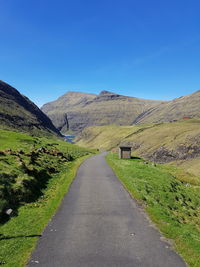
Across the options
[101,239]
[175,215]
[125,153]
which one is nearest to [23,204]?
[101,239]

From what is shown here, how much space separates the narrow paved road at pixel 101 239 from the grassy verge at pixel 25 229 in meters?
0.46

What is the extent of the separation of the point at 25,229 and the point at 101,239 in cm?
434

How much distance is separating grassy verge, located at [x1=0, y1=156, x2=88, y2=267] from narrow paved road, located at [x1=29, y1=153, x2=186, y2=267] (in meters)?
0.46

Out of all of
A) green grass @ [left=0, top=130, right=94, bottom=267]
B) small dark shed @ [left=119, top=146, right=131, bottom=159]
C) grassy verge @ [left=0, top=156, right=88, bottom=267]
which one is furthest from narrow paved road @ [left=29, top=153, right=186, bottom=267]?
small dark shed @ [left=119, top=146, right=131, bottom=159]

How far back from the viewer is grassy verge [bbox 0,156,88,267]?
9467 millimetres

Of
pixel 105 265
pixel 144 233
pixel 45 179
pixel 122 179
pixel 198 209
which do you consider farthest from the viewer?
pixel 122 179

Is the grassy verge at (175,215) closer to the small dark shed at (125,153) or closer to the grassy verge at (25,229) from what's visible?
the grassy verge at (25,229)

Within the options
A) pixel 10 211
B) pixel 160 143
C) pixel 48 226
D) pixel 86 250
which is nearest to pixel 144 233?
pixel 86 250

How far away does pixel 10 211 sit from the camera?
13750 millimetres

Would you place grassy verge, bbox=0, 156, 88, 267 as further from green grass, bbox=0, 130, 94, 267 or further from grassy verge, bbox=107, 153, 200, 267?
grassy verge, bbox=107, 153, 200, 267

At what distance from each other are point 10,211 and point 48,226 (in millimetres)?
3017

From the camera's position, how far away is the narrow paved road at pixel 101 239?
9180 mm

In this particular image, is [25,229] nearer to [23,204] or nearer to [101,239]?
[23,204]

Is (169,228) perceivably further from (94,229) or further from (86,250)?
(86,250)
